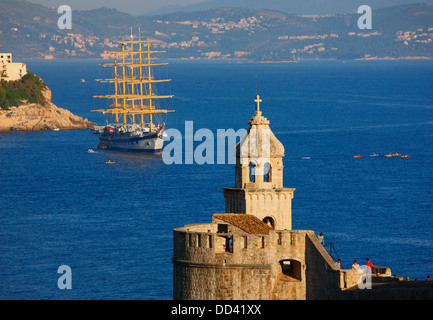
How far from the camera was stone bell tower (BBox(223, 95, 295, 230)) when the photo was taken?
41.1 metres

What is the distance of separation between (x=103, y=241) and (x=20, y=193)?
40764 mm

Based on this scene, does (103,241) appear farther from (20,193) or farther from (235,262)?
(235,262)

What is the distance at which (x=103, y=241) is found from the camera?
101m

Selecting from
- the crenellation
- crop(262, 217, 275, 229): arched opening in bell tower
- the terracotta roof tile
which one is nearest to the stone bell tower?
crop(262, 217, 275, 229): arched opening in bell tower

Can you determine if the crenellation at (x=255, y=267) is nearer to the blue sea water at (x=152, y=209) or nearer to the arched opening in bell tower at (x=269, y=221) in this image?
the arched opening in bell tower at (x=269, y=221)

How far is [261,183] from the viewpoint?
41.5 metres

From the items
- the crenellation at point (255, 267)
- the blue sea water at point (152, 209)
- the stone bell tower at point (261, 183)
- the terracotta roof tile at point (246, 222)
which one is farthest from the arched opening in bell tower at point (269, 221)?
the blue sea water at point (152, 209)

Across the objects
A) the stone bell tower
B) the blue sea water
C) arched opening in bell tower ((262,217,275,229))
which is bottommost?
arched opening in bell tower ((262,217,275,229))

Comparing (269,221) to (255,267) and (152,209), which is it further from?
(152,209)

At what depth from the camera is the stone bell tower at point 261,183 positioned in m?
41.1

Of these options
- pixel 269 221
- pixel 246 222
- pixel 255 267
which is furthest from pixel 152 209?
pixel 255 267

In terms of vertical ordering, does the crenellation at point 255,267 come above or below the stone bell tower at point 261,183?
below

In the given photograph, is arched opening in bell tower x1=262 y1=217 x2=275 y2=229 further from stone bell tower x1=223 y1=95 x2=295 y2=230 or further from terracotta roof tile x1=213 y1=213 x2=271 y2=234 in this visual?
terracotta roof tile x1=213 y1=213 x2=271 y2=234
